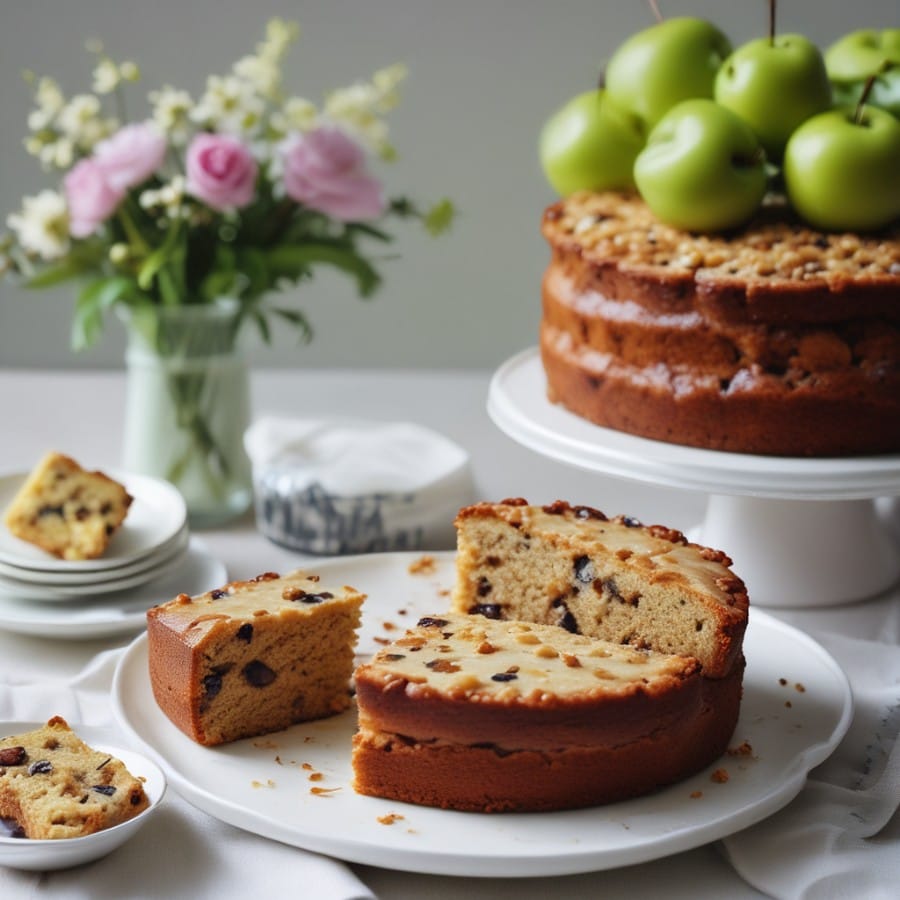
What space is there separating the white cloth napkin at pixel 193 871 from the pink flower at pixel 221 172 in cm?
133

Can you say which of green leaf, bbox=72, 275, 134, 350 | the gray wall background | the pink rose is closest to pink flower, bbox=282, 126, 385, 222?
the pink rose

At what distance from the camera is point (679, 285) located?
2.38 m

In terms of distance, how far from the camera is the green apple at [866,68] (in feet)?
8.45

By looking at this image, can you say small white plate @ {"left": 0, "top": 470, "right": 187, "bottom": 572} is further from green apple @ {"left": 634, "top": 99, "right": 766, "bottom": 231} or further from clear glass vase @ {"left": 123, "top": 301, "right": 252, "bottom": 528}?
green apple @ {"left": 634, "top": 99, "right": 766, "bottom": 231}

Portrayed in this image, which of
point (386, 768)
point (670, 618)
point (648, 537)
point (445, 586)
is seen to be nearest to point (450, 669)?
point (386, 768)

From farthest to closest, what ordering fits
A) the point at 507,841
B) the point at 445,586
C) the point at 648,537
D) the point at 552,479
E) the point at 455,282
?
1. the point at 455,282
2. the point at 552,479
3. the point at 445,586
4. the point at 648,537
5. the point at 507,841

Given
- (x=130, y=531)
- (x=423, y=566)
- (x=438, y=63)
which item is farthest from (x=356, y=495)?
(x=438, y=63)

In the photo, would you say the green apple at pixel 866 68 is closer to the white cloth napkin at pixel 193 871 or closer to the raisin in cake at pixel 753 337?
the raisin in cake at pixel 753 337

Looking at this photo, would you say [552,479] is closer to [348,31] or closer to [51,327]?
[348,31]

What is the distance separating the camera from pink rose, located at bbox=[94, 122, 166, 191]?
2.81m

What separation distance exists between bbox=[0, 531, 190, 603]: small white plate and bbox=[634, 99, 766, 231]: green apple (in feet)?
3.72

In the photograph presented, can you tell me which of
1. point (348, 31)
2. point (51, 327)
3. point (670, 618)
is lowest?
point (51, 327)

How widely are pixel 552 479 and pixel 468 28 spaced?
1.86 metres

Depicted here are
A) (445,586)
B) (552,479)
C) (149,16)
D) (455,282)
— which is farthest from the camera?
(455,282)
